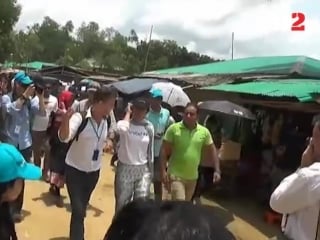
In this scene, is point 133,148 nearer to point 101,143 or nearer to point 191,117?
point 101,143

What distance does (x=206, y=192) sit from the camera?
948 cm

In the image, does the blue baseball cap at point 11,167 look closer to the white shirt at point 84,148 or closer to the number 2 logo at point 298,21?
the white shirt at point 84,148

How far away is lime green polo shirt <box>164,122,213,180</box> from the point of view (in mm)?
6152

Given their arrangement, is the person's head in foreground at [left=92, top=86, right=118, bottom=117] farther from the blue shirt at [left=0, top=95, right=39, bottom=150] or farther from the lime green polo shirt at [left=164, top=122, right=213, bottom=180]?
the lime green polo shirt at [left=164, top=122, right=213, bottom=180]

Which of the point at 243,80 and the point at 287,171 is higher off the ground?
the point at 243,80

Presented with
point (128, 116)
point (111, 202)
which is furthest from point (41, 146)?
point (128, 116)

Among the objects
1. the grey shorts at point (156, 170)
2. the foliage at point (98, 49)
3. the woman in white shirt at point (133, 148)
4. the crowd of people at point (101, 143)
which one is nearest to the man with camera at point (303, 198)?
the crowd of people at point (101, 143)

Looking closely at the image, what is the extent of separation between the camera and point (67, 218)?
6.73 metres

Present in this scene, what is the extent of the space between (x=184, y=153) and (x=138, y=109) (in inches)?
35.0

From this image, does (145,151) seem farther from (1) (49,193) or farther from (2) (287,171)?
(2) (287,171)

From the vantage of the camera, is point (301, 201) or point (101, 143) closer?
point (301, 201)

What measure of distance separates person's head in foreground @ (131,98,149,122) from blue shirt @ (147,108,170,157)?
1.12 m

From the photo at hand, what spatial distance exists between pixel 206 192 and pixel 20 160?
6994 mm

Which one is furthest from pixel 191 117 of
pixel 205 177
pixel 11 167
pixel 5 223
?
pixel 11 167
